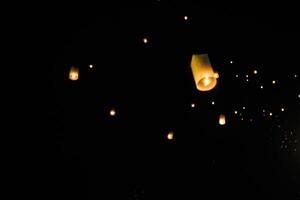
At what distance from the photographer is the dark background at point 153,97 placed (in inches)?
141

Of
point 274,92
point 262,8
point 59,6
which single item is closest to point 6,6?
point 59,6

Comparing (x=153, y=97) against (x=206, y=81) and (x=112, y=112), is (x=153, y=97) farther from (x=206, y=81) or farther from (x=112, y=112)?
(x=206, y=81)

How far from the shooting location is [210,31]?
4031 millimetres

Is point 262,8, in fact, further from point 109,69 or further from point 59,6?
point 59,6

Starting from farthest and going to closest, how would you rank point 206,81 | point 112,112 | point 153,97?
point 153,97, point 112,112, point 206,81

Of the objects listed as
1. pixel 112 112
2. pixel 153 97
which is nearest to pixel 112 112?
pixel 112 112

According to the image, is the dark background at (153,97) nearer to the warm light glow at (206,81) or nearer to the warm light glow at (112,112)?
the warm light glow at (112,112)

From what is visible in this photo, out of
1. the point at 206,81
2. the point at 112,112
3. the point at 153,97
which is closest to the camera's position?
the point at 206,81

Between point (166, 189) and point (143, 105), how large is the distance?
1.13 metres

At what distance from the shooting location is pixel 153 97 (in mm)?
4203

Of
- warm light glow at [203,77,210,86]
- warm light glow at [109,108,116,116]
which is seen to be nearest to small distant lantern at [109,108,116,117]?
warm light glow at [109,108,116,116]

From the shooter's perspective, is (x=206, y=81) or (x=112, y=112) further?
(x=112, y=112)

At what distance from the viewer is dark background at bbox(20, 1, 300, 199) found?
3.57 meters

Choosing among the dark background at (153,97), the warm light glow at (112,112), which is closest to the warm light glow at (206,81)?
the dark background at (153,97)
